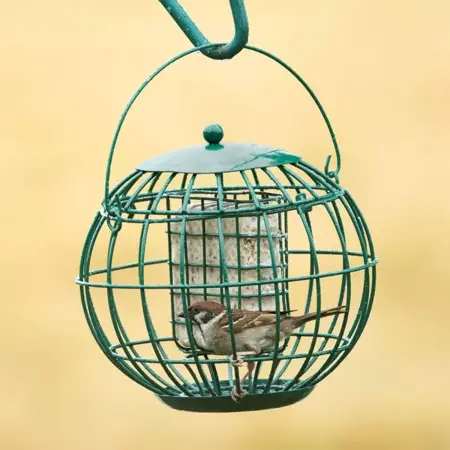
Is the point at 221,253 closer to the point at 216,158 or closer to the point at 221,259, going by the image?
the point at 221,259

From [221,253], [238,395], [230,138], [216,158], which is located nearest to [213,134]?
[216,158]

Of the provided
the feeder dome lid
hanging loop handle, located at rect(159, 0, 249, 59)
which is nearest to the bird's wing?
the feeder dome lid

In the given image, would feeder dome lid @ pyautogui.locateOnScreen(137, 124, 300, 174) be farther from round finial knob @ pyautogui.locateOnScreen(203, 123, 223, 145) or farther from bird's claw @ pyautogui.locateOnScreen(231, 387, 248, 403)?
bird's claw @ pyautogui.locateOnScreen(231, 387, 248, 403)

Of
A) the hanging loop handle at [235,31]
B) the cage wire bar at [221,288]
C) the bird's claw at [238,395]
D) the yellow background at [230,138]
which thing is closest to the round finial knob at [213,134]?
→ the cage wire bar at [221,288]

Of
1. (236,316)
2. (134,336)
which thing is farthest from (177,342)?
(134,336)

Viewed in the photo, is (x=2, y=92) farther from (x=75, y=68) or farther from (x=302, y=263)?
(x=302, y=263)

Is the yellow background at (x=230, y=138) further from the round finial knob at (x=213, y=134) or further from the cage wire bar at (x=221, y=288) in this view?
the round finial knob at (x=213, y=134)
